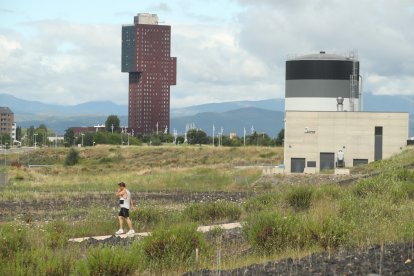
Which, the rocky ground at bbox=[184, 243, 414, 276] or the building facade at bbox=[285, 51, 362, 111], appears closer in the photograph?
the rocky ground at bbox=[184, 243, 414, 276]

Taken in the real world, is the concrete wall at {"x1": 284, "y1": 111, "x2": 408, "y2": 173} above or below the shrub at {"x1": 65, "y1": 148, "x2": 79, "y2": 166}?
above

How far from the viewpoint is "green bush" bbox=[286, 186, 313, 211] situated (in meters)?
32.8

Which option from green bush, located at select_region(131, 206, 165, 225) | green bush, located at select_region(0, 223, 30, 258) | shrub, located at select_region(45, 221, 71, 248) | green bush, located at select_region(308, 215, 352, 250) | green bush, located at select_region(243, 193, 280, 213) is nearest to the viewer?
green bush, located at select_region(0, 223, 30, 258)

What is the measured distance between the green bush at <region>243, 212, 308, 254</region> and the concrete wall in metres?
54.7

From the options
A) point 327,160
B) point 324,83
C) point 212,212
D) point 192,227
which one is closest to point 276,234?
point 192,227

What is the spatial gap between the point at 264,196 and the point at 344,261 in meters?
20.2

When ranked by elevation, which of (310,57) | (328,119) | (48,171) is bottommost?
(48,171)

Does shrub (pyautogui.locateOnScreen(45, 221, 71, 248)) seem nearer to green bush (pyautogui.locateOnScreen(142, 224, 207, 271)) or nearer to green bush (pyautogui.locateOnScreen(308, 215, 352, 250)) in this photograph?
green bush (pyautogui.locateOnScreen(142, 224, 207, 271))

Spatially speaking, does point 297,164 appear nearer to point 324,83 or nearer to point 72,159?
point 324,83

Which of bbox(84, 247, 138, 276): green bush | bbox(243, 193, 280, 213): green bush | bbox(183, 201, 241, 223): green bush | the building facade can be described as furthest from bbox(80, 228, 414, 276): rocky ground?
the building facade

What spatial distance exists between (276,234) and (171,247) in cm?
313

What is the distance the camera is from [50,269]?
15.0 metres

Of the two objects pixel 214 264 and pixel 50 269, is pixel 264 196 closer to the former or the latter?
pixel 214 264

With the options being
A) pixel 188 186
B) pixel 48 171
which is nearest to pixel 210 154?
pixel 48 171
